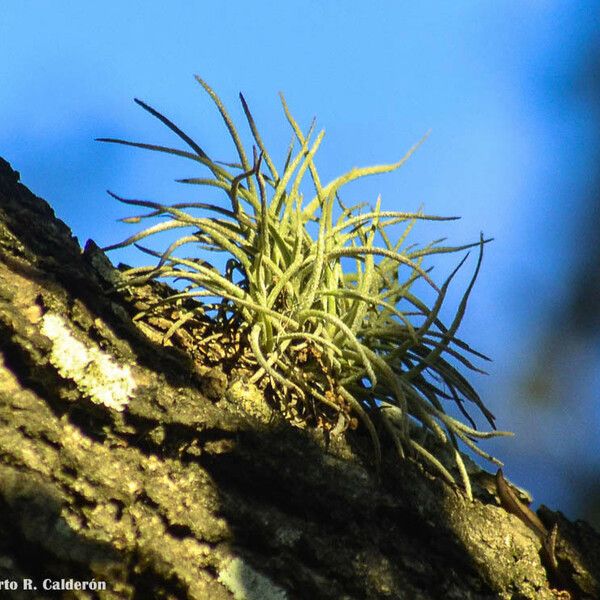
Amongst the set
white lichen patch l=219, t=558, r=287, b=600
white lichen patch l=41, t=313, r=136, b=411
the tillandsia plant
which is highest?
the tillandsia plant

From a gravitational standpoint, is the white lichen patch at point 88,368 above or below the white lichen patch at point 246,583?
above

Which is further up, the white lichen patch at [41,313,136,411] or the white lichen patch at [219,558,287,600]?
the white lichen patch at [41,313,136,411]

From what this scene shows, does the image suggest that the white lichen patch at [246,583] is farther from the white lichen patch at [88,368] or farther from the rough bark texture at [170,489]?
the white lichen patch at [88,368]

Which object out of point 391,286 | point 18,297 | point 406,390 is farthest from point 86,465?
point 391,286

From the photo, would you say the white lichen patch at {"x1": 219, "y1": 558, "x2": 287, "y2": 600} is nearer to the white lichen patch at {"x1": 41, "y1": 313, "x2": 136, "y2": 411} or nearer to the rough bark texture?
the rough bark texture

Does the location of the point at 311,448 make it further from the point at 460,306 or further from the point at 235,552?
the point at 460,306

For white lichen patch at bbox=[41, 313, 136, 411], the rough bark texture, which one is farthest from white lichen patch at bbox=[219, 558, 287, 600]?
white lichen patch at bbox=[41, 313, 136, 411]

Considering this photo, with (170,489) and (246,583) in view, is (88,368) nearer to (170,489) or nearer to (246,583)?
(170,489)

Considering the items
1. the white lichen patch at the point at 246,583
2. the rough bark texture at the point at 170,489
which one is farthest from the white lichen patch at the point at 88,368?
the white lichen patch at the point at 246,583
